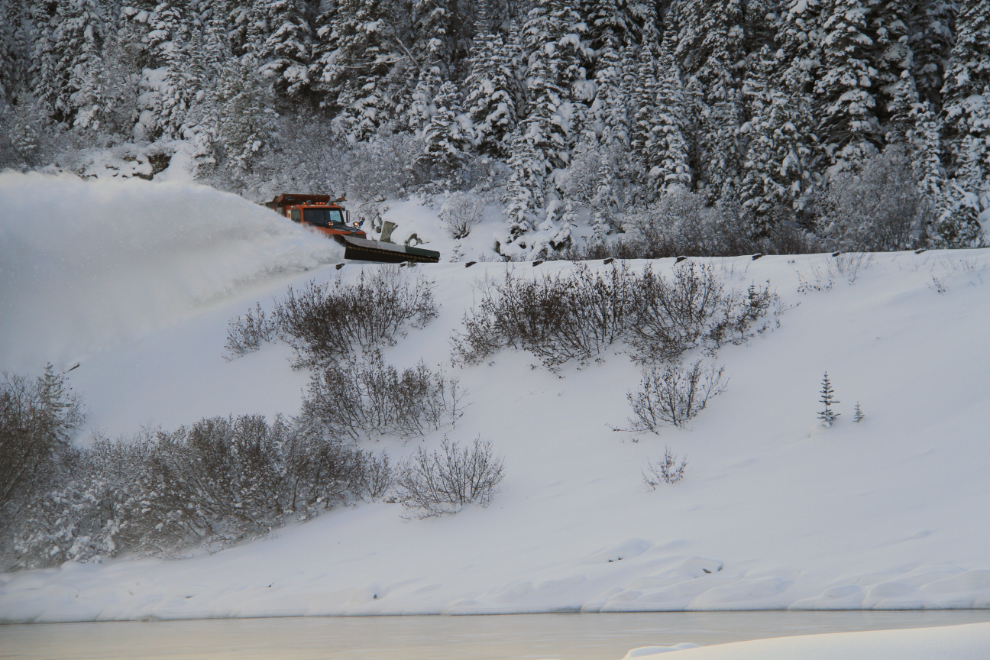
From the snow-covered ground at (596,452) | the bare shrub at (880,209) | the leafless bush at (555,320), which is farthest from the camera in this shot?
the bare shrub at (880,209)

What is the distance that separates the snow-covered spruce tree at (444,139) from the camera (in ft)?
104

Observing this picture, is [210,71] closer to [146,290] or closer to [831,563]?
[146,290]

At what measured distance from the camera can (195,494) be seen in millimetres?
9531

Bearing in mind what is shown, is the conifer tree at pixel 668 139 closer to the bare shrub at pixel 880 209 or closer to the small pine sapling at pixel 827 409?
the bare shrub at pixel 880 209

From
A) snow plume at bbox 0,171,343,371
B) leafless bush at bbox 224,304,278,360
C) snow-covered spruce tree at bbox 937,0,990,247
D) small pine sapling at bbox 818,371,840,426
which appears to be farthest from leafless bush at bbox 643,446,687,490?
snow-covered spruce tree at bbox 937,0,990,247

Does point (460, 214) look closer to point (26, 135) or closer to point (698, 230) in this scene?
point (698, 230)

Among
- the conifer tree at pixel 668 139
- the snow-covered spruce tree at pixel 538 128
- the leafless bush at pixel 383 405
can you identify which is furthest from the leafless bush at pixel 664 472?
the conifer tree at pixel 668 139

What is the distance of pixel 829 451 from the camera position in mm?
7988

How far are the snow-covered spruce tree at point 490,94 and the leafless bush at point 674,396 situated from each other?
A: 79.9ft

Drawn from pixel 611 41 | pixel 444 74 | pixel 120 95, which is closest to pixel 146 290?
pixel 444 74

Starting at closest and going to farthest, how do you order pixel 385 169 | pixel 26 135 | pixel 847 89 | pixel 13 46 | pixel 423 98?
pixel 847 89, pixel 385 169, pixel 423 98, pixel 26 135, pixel 13 46

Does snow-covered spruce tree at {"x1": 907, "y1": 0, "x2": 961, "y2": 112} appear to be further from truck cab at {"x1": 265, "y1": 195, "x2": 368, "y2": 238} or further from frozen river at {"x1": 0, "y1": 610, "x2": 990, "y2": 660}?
frozen river at {"x1": 0, "y1": 610, "x2": 990, "y2": 660}

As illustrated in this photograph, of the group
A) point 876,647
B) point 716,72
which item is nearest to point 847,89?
point 716,72

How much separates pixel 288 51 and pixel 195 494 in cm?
3568
